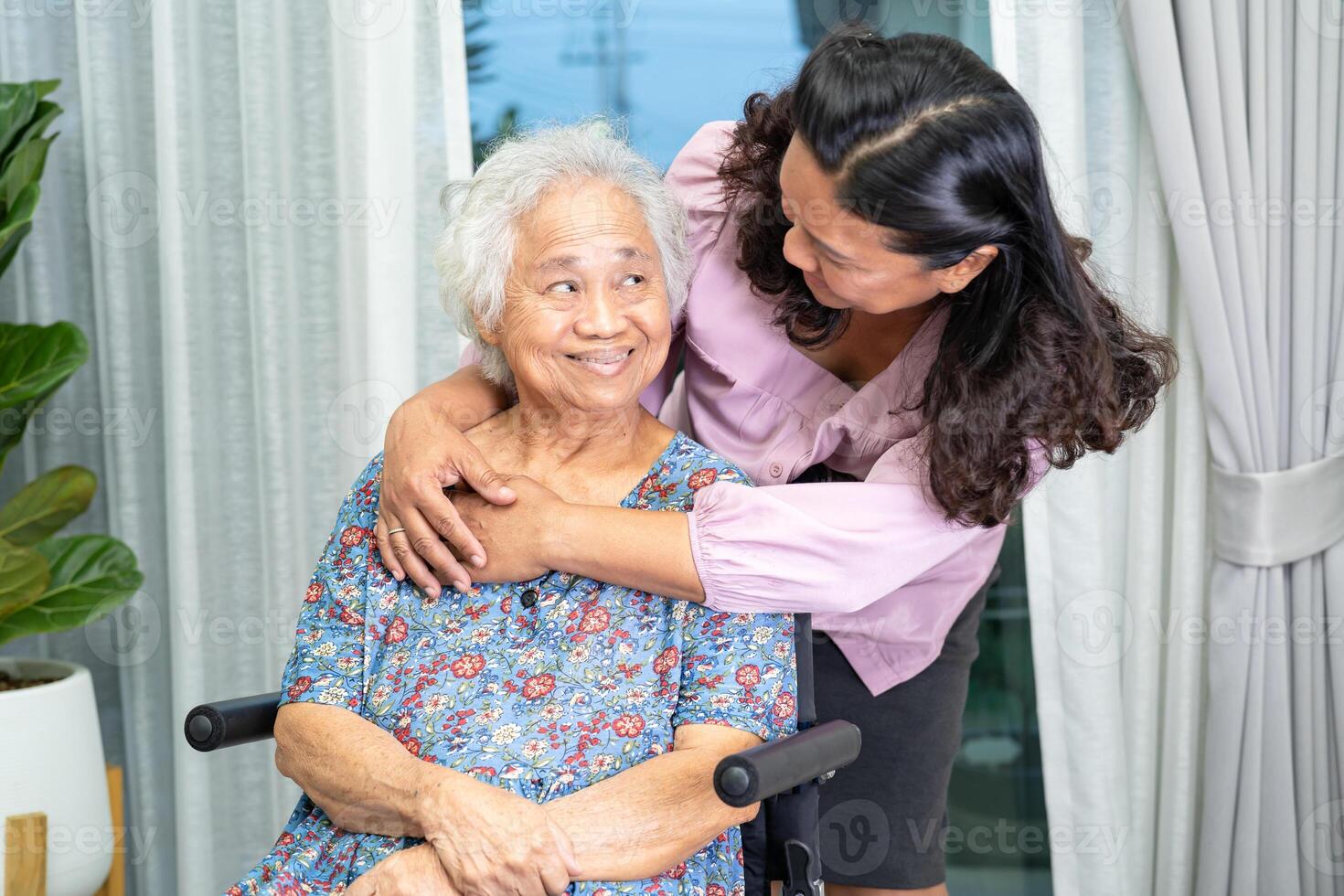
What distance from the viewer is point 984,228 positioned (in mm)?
1453

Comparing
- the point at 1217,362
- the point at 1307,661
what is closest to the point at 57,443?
the point at 1217,362

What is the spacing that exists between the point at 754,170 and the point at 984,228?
0.43 meters

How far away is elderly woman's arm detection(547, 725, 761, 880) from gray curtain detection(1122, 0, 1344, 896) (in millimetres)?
1483

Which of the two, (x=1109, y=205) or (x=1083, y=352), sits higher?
(x=1109, y=205)

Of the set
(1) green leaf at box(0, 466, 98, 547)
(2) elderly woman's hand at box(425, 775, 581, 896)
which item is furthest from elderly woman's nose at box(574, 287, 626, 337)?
(1) green leaf at box(0, 466, 98, 547)

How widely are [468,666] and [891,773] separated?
801mm

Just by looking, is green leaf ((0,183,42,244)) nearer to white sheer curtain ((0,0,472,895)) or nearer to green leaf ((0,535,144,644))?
white sheer curtain ((0,0,472,895))

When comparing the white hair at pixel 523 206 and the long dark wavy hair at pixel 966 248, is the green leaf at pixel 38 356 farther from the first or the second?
the long dark wavy hair at pixel 966 248

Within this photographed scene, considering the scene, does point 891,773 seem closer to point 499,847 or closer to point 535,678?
point 535,678

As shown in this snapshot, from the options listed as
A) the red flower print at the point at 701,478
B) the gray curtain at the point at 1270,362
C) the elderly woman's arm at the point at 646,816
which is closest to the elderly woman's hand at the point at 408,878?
the elderly woman's arm at the point at 646,816

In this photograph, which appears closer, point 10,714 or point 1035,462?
point 1035,462

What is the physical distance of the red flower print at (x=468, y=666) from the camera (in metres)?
1.64

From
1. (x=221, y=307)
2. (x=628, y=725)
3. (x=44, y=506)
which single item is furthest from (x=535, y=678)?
(x=221, y=307)

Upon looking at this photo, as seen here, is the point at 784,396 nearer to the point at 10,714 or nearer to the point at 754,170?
the point at 754,170
